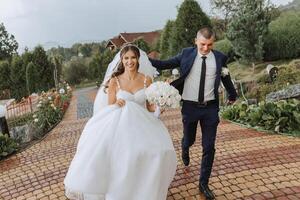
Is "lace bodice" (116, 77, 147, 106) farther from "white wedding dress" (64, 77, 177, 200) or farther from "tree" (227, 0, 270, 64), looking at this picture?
"tree" (227, 0, 270, 64)

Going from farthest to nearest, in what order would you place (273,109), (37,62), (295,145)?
1. (37,62)
2. (273,109)
3. (295,145)

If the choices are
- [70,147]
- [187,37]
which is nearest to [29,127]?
[70,147]

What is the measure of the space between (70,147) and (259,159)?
3928 millimetres

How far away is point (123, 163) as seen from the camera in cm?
384

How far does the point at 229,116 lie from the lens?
9336mm

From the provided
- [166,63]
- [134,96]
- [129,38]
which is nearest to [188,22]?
[166,63]

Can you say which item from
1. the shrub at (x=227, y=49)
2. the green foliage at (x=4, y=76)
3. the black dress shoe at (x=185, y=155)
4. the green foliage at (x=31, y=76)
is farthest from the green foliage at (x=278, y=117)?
the green foliage at (x=4, y=76)

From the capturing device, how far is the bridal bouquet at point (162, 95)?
4.06 m

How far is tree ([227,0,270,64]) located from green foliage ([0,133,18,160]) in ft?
31.7

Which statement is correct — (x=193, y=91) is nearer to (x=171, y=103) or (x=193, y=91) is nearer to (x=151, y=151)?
(x=171, y=103)

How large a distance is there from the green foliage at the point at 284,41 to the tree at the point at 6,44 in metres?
46.7

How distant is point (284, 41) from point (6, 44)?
4928 cm

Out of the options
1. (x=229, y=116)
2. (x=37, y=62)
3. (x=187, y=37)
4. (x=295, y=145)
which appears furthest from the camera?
(x=37, y=62)

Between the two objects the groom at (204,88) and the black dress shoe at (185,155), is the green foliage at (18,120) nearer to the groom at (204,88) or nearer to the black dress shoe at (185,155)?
the black dress shoe at (185,155)
